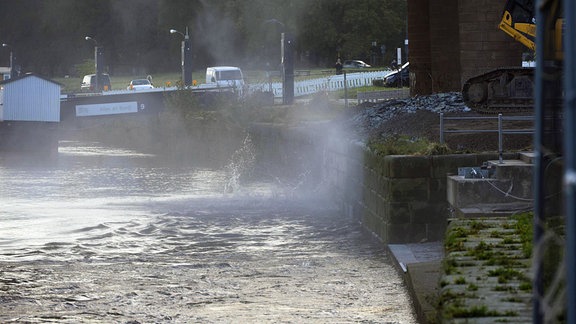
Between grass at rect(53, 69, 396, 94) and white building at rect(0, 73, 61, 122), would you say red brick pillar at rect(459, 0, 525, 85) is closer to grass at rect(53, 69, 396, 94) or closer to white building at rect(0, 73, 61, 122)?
white building at rect(0, 73, 61, 122)

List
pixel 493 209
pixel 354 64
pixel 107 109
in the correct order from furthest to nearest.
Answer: pixel 354 64, pixel 107 109, pixel 493 209

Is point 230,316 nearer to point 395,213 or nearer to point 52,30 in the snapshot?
point 395,213

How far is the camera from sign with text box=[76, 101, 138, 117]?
54.2 meters

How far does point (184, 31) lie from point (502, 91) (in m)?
53.5

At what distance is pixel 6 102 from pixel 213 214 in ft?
86.1

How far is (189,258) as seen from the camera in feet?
57.7

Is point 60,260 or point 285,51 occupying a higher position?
point 285,51

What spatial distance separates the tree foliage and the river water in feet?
113

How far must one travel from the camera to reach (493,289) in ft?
26.6

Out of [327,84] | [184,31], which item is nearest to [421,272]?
[327,84]

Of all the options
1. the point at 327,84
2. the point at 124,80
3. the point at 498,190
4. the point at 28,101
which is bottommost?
the point at 498,190

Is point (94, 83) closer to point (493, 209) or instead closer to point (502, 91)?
point (502, 91)

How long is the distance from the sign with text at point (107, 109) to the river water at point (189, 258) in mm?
21903

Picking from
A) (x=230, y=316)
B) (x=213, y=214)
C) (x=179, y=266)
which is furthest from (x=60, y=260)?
(x=213, y=214)
